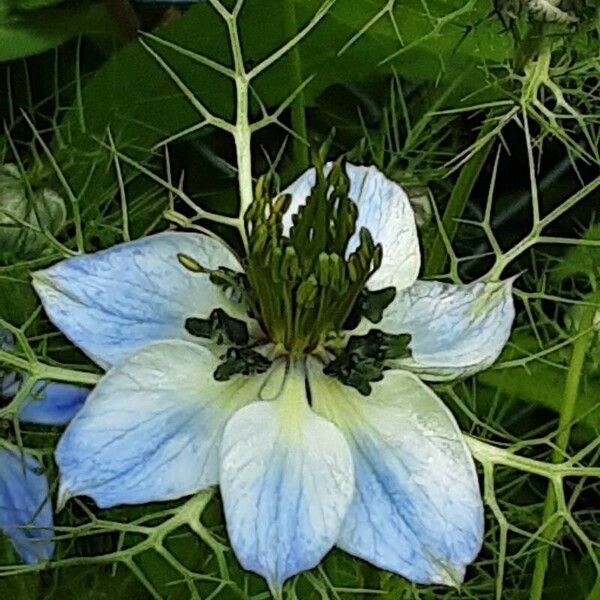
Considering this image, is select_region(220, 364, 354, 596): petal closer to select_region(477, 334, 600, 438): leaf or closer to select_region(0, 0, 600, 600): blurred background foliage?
select_region(0, 0, 600, 600): blurred background foliage

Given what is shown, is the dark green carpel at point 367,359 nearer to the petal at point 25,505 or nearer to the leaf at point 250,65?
the petal at point 25,505

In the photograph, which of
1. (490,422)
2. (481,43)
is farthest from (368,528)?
(481,43)

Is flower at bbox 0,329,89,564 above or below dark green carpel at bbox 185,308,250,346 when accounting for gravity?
below

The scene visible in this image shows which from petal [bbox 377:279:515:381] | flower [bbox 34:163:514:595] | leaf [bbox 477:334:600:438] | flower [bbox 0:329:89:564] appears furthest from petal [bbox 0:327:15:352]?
leaf [bbox 477:334:600:438]

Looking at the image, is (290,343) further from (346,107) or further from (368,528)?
(346,107)

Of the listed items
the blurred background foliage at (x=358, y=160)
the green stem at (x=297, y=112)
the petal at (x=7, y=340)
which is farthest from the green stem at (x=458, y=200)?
the petal at (x=7, y=340)
